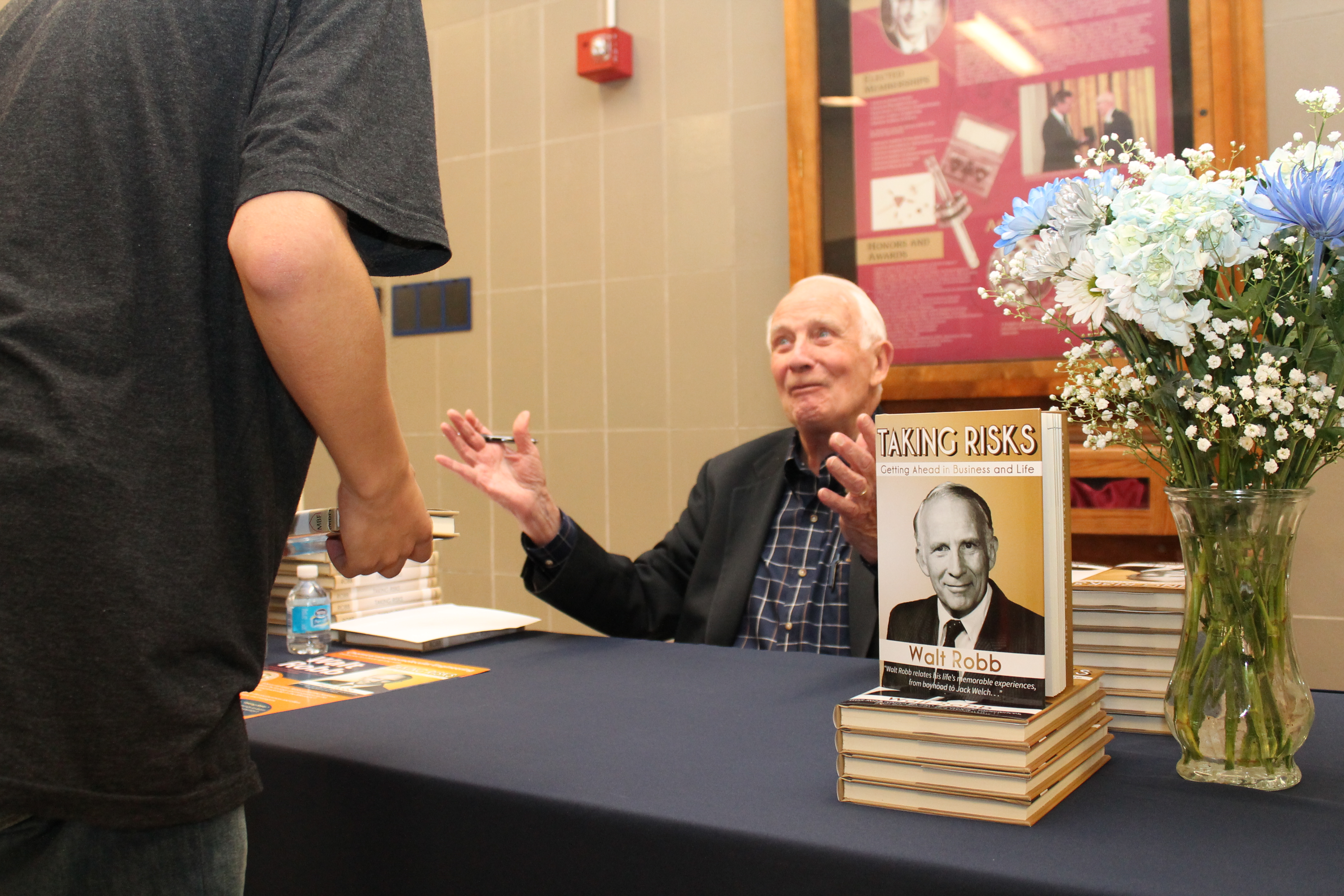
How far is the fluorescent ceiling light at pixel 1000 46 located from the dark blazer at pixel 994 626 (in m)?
1.92

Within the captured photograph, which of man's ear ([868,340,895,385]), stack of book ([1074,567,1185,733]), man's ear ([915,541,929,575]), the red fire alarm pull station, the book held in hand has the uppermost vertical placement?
the red fire alarm pull station

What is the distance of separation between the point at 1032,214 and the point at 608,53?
222cm

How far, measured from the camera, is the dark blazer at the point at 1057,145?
92.0 inches

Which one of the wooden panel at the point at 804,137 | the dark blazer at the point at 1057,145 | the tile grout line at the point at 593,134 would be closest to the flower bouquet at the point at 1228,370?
the dark blazer at the point at 1057,145

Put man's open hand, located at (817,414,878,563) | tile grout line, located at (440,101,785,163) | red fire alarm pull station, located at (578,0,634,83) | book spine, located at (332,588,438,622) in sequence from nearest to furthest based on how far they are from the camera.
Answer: man's open hand, located at (817,414,878,563) → book spine, located at (332,588,438,622) → tile grout line, located at (440,101,785,163) → red fire alarm pull station, located at (578,0,634,83)

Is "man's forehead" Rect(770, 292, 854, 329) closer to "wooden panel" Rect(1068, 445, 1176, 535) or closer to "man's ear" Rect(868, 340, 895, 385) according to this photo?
"man's ear" Rect(868, 340, 895, 385)

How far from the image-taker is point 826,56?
2.55m

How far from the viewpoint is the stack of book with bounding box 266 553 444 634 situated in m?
1.77

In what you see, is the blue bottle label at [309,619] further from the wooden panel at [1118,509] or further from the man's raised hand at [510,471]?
the wooden panel at [1118,509]

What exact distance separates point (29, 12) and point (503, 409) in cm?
241

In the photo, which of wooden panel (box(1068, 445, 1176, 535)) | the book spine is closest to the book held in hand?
the book spine

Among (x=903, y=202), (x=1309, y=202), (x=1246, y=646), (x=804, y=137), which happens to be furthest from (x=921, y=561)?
(x=804, y=137)

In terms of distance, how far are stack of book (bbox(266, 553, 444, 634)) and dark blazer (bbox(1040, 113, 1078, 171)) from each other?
1.68 metres

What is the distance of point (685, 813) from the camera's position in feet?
2.60
